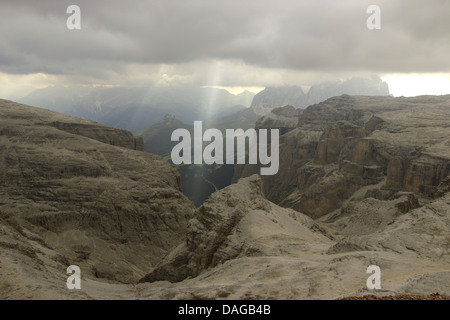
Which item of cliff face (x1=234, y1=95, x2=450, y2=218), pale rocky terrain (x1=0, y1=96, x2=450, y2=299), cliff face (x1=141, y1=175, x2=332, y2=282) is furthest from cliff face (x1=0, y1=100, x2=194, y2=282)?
cliff face (x1=234, y1=95, x2=450, y2=218)

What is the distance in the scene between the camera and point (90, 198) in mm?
57438

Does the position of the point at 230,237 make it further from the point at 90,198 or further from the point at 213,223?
the point at 90,198

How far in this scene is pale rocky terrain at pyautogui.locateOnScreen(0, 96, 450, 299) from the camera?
55.2ft

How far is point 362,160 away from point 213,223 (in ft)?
218

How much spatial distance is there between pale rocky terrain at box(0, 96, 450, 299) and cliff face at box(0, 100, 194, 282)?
0.19 meters

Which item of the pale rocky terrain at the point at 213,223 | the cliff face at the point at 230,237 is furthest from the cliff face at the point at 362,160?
the cliff face at the point at 230,237

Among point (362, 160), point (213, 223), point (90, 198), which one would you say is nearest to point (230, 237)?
point (213, 223)

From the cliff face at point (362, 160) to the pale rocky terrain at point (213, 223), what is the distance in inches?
14.9

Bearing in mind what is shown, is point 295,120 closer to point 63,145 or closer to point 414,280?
point 63,145

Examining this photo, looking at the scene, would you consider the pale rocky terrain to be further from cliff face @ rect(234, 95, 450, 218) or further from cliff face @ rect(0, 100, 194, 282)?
cliff face @ rect(234, 95, 450, 218)

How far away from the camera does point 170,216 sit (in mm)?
60688

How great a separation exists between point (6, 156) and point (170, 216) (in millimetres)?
25774
